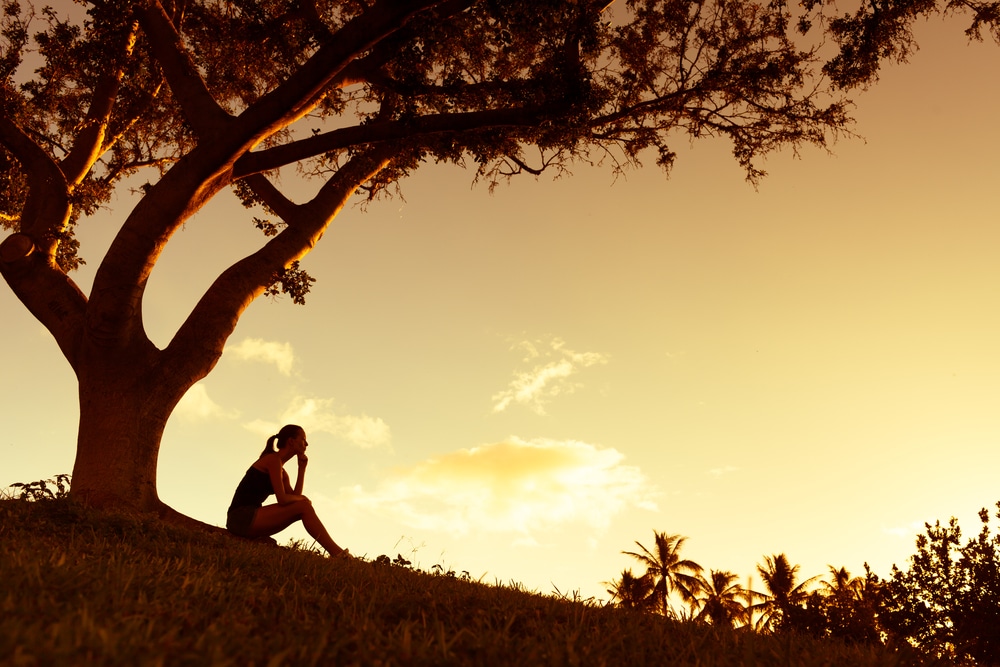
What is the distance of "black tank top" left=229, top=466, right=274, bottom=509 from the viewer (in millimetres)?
8227

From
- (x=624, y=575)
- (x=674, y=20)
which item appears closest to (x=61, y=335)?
(x=674, y=20)

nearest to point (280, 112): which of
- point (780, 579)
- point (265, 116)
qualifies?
point (265, 116)

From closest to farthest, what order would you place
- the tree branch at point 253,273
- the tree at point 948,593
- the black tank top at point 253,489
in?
the black tank top at point 253,489 → the tree branch at point 253,273 → the tree at point 948,593

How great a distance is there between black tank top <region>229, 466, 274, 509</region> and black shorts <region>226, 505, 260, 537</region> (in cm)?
10

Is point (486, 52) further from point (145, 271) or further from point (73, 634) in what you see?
point (73, 634)

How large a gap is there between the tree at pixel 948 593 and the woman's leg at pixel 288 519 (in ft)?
53.2

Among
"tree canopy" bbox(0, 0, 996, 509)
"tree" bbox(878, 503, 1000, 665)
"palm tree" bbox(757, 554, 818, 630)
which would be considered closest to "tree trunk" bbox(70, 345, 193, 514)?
"tree canopy" bbox(0, 0, 996, 509)

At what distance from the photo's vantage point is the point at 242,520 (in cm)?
802

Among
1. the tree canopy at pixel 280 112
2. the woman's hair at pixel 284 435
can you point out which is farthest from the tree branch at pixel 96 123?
the woman's hair at pixel 284 435

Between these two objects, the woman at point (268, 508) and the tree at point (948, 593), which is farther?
the tree at point (948, 593)

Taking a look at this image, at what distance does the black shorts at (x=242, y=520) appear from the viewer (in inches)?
315

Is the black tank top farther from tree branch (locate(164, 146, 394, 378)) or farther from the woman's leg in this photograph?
tree branch (locate(164, 146, 394, 378))

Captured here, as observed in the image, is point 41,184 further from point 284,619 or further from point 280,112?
point 284,619

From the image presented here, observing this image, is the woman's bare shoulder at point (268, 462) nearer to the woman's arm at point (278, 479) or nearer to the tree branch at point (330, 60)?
the woman's arm at point (278, 479)
